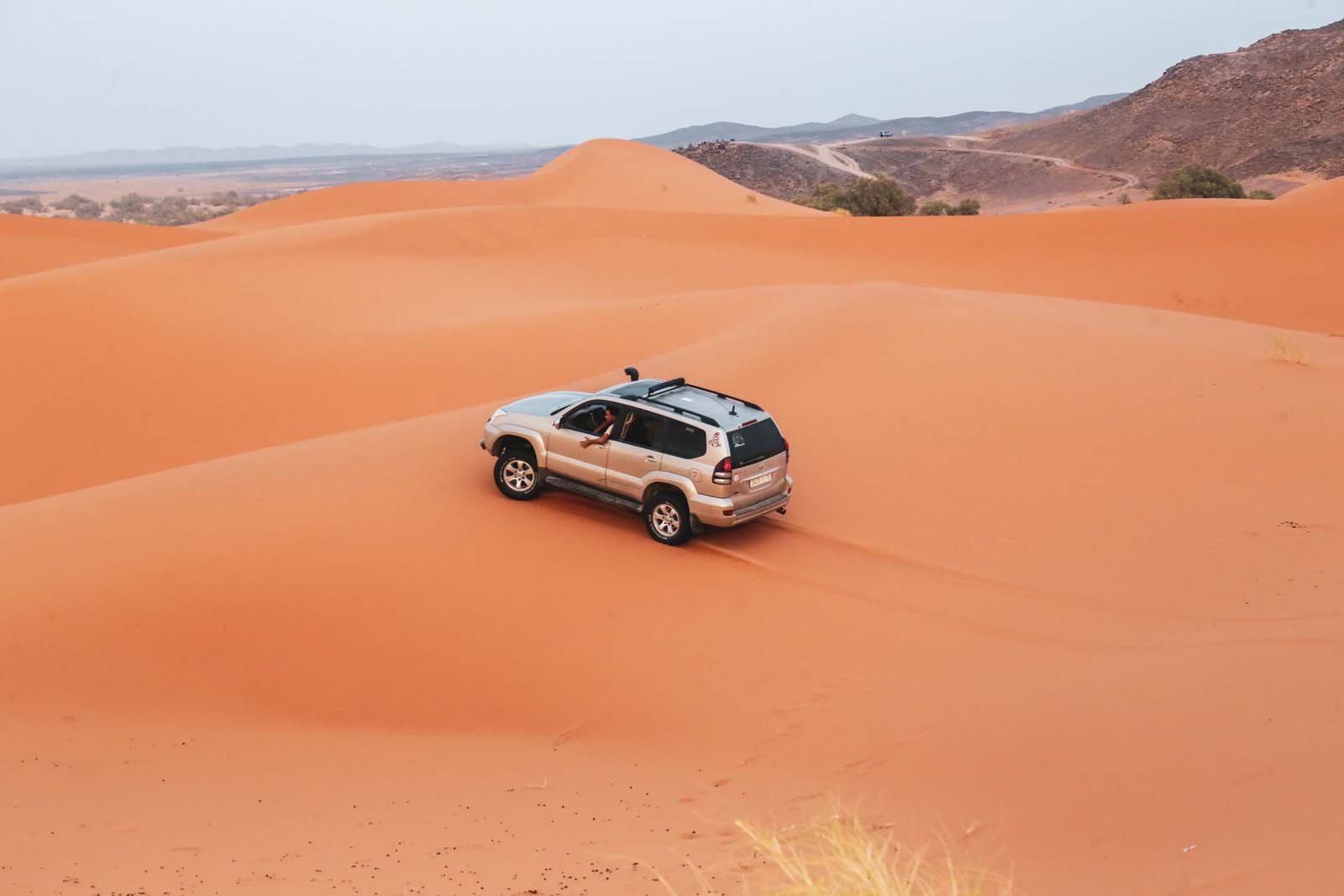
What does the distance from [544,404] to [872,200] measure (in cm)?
5073

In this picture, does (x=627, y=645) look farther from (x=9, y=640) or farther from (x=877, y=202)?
(x=877, y=202)

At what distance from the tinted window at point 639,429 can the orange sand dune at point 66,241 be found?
2808 cm

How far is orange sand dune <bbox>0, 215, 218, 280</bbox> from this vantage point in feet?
112

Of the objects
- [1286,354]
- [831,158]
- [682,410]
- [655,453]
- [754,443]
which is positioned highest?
[682,410]

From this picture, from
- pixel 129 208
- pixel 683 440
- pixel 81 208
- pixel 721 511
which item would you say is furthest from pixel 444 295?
pixel 129 208

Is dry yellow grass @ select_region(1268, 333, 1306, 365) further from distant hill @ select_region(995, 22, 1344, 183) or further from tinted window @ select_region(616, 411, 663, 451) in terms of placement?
distant hill @ select_region(995, 22, 1344, 183)

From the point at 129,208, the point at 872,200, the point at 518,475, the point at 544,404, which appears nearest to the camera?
the point at 518,475

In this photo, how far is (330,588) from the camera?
9727mm

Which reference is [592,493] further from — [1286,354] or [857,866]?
[1286,354]

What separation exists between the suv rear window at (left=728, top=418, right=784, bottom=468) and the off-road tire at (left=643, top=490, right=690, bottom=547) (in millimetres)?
701

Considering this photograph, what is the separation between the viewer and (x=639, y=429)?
37.2 ft

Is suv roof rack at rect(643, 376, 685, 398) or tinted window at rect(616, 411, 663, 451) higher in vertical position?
suv roof rack at rect(643, 376, 685, 398)

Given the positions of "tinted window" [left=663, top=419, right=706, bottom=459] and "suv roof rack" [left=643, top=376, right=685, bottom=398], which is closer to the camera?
"tinted window" [left=663, top=419, right=706, bottom=459]

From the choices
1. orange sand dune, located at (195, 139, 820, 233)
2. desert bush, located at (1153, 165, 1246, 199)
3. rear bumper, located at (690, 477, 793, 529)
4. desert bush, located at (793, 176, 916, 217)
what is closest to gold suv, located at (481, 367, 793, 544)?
rear bumper, located at (690, 477, 793, 529)
